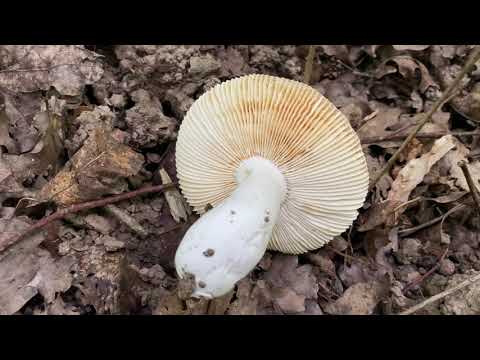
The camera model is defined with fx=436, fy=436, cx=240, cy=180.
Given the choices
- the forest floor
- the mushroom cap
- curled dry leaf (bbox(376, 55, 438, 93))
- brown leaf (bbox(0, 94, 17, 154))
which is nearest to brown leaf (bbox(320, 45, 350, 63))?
the forest floor

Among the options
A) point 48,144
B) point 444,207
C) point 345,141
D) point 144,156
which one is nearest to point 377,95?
point 444,207

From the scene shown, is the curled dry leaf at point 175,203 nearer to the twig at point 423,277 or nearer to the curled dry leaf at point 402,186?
the curled dry leaf at point 402,186

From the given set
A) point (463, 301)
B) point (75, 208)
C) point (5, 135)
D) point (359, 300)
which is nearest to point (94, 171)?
point (75, 208)

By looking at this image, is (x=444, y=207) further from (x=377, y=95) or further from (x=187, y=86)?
(x=187, y=86)

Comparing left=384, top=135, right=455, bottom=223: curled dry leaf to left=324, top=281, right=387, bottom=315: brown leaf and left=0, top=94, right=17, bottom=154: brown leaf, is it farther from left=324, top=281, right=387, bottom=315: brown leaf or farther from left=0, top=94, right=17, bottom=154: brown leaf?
left=0, top=94, right=17, bottom=154: brown leaf

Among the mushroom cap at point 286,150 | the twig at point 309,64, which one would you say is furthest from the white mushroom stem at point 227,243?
the twig at point 309,64

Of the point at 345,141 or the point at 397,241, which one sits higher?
the point at 345,141

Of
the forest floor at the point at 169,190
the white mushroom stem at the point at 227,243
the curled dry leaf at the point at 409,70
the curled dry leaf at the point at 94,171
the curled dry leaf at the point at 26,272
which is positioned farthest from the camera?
the curled dry leaf at the point at 409,70
